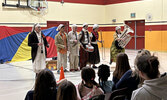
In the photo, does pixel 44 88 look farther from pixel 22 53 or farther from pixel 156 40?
pixel 156 40

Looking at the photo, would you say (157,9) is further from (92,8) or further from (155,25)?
(92,8)

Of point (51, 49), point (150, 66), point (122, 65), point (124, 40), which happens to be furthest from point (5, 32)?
point (150, 66)

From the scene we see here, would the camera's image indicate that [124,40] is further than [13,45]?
No

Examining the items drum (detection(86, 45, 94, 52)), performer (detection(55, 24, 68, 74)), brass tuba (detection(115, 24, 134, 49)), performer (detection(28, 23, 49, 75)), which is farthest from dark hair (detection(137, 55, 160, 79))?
brass tuba (detection(115, 24, 134, 49))

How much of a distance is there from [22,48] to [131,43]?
7344 millimetres

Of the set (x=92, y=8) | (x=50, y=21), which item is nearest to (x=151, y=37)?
(x=92, y=8)

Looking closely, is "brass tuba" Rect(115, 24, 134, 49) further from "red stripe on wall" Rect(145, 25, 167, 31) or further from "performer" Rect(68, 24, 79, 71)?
"red stripe on wall" Rect(145, 25, 167, 31)

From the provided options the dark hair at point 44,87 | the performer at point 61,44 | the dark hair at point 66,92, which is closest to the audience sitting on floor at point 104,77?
the dark hair at point 44,87

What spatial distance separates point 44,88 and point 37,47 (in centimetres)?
346

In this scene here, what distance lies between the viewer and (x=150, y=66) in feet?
5.28

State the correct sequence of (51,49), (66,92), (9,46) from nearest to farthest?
1. (66,92)
2. (9,46)
3. (51,49)

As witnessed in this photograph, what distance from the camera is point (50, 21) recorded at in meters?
12.5

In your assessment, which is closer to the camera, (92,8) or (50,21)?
(50,21)

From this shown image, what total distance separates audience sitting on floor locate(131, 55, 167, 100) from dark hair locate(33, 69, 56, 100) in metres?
0.96
